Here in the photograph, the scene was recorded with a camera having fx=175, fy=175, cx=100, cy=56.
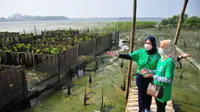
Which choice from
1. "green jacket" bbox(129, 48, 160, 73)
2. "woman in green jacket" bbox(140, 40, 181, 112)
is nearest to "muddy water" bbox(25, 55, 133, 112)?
"green jacket" bbox(129, 48, 160, 73)

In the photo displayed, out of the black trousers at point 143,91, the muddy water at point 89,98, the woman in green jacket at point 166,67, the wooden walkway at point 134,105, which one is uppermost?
the woman in green jacket at point 166,67

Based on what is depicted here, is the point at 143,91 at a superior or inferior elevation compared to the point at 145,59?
inferior

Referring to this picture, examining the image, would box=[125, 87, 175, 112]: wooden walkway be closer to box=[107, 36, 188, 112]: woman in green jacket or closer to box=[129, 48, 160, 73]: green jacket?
box=[107, 36, 188, 112]: woman in green jacket

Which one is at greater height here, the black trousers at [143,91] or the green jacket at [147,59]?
the green jacket at [147,59]

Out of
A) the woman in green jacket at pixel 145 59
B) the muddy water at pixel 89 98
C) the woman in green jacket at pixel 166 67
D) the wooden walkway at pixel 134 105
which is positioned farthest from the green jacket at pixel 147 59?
the muddy water at pixel 89 98

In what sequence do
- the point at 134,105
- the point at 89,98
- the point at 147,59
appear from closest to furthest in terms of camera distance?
the point at 147,59 < the point at 134,105 < the point at 89,98

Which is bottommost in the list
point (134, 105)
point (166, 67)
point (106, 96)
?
point (106, 96)

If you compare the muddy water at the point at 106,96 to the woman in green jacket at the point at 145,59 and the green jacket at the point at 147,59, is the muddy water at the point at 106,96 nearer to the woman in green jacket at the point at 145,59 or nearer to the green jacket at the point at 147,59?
the woman in green jacket at the point at 145,59

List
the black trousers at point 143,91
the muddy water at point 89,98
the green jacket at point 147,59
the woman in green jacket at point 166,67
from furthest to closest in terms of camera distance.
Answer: the muddy water at point 89,98 → the black trousers at point 143,91 → the green jacket at point 147,59 → the woman in green jacket at point 166,67

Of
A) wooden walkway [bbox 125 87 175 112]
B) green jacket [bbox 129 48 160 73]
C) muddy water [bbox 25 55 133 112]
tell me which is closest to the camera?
green jacket [bbox 129 48 160 73]

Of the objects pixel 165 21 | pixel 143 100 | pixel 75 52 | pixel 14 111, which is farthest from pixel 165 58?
pixel 165 21

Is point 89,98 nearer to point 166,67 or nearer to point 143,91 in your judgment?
point 143,91

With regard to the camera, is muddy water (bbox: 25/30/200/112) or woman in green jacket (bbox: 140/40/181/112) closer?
woman in green jacket (bbox: 140/40/181/112)

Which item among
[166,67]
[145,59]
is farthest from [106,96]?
[166,67]
